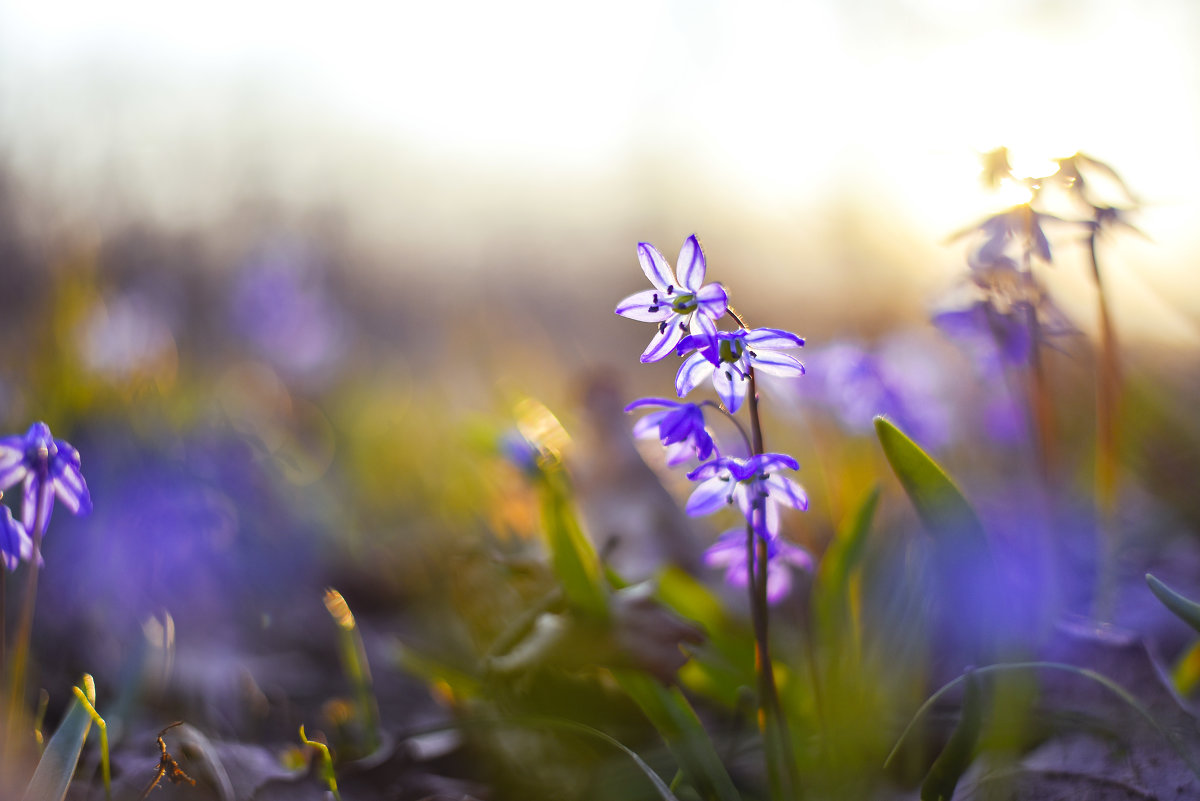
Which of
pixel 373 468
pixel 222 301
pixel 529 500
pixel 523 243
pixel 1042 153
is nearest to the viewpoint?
pixel 1042 153

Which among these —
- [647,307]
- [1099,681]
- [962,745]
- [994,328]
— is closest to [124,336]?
[647,307]

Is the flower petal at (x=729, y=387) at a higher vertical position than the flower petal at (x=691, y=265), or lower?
lower

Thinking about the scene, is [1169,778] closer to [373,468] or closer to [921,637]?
[921,637]

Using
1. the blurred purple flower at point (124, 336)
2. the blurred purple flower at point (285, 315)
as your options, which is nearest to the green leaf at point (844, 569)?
the blurred purple flower at point (124, 336)

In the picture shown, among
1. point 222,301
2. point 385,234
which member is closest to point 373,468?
point 222,301

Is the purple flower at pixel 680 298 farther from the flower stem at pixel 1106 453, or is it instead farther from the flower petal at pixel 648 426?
the flower stem at pixel 1106 453
